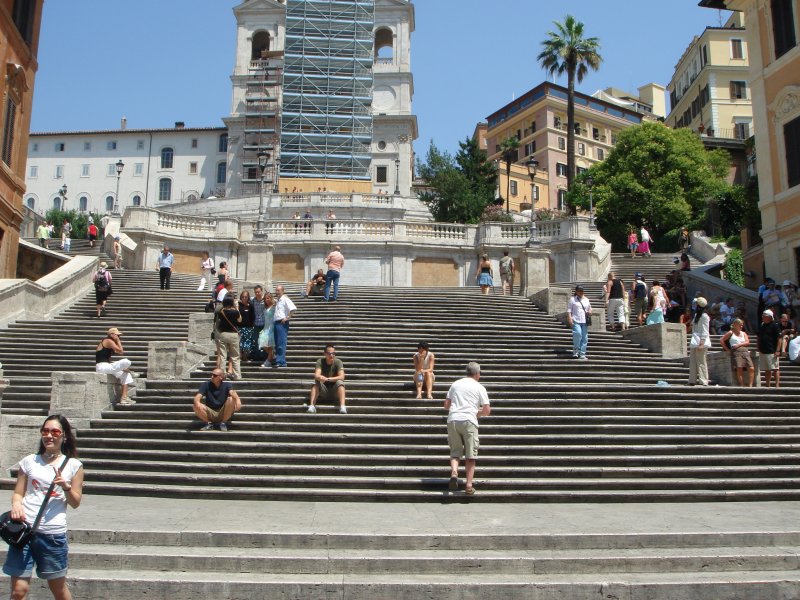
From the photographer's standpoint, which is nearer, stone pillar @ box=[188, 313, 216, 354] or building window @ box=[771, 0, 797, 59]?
stone pillar @ box=[188, 313, 216, 354]

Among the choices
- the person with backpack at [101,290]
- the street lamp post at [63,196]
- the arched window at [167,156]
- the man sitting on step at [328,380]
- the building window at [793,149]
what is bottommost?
the man sitting on step at [328,380]

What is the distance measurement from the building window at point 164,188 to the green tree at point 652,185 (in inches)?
1879

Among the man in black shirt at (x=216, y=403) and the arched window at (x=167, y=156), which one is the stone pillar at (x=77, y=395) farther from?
the arched window at (x=167, y=156)

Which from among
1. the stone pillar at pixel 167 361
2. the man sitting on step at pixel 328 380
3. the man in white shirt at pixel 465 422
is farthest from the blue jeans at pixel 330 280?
the man in white shirt at pixel 465 422

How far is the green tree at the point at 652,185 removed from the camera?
161 ft

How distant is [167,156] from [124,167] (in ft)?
17.0

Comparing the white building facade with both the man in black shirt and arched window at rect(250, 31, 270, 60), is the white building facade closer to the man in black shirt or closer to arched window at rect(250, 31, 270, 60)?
arched window at rect(250, 31, 270, 60)

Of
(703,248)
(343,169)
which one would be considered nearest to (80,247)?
(703,248)

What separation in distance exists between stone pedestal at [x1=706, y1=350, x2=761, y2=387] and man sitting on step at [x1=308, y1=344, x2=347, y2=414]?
835 cm

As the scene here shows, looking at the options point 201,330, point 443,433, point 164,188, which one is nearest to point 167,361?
point 201,330

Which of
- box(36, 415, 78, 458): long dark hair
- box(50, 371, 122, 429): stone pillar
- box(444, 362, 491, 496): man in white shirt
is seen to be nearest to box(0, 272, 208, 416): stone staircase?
box(50, 371, 122, 429): stone pillar

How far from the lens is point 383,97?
76.1 meters

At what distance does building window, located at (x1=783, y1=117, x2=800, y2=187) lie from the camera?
84.6ft

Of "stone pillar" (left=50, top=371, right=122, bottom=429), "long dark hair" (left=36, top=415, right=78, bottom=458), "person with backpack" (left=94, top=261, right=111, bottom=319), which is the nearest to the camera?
"long dark hair" (left=36, top=415, right=78, bottom=458)
